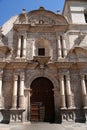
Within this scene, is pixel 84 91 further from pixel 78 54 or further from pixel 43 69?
pixel 43 69

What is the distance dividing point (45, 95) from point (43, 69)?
1891 millimetres

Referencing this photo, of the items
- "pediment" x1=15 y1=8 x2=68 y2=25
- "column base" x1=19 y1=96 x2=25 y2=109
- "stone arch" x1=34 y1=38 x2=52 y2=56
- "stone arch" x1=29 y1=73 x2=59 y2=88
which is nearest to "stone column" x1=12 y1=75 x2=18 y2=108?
"column base" x1=19 y1=96 x2=25 y2=109

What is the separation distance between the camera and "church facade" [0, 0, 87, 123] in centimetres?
1170

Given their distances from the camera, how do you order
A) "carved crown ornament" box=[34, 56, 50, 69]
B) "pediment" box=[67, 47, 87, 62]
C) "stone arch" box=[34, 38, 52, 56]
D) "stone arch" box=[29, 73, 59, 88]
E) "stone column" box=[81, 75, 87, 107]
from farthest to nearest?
Answer: 1. "stone arch" box=[34, 38, 52, 56]
2. "pediment" box=[67, 47, 87, 62]
3. "carved crown ornament" box=[34, 56, 50, 69]
4. "stone arch" box=[29, 73, 59, 88]
5. "stone column" box=[81, 75, 87, 107]

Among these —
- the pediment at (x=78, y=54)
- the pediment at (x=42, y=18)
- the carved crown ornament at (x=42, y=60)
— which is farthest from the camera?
the pediment at (x=42, y=18)

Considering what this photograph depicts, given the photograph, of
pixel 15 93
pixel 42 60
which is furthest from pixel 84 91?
pixel 15 93

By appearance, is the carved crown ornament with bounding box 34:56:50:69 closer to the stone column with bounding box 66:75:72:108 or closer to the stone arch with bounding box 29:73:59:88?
the stone arch with bounding box 29:73:59:88

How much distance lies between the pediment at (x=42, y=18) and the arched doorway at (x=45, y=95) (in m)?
5.16

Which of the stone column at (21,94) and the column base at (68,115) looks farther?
the stone column at (21,94)

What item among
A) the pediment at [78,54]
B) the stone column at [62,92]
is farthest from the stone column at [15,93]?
the pediment at [78,54]

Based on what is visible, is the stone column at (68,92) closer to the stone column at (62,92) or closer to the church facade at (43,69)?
the church facade at (43,69)

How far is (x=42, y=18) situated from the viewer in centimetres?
1538

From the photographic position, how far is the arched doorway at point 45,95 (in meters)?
12.0

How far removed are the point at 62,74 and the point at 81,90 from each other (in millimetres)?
1731
